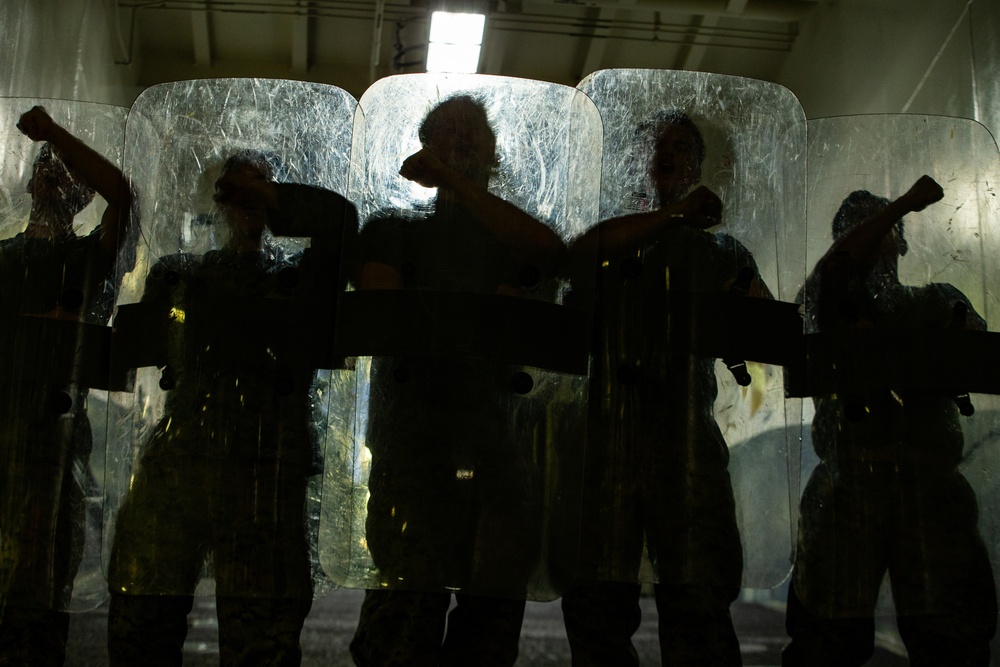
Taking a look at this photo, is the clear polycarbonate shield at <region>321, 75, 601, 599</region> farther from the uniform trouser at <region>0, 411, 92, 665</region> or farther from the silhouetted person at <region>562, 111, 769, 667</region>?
the uniform trouser at <region>0, 411, 92, 665</region>

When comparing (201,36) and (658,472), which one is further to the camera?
(201,36)

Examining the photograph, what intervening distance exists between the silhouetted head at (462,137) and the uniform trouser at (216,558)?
0.67 meters

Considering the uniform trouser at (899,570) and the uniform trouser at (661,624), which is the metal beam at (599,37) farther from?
the uniform trouser at (661,624)

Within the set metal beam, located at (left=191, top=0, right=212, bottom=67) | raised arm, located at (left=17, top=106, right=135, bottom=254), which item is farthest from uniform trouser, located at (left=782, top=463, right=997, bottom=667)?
metal beam, located at (left=191, top=0, right=212, bottom=67)

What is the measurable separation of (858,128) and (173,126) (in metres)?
1.43

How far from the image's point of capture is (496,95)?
1747 millimetres

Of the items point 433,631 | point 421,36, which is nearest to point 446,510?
point 433,631

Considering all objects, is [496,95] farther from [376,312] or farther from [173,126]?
[173,126]

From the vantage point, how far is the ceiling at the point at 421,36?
8.94 ft

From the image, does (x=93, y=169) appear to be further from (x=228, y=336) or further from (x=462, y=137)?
(x=462, y=137)

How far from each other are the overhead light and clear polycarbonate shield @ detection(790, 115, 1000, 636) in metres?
1.25

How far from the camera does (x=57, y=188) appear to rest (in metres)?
1.82

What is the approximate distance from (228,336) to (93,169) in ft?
1.66

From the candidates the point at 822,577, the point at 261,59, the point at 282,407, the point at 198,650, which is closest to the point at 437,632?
the point at 282,407
